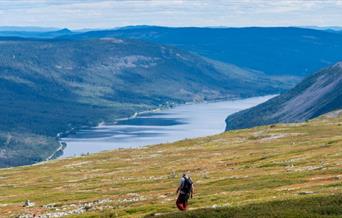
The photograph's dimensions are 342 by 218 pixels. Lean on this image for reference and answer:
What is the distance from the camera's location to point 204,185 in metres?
94.8

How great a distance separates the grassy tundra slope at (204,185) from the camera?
6281cm

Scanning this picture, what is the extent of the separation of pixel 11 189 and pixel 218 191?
58.9 m

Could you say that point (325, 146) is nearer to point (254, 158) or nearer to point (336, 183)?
point (254, 158)

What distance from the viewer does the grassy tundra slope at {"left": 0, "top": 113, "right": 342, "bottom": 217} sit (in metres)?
62.8

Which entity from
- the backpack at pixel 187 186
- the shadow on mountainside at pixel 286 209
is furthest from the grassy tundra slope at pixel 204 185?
the backpack at pixel 187 186

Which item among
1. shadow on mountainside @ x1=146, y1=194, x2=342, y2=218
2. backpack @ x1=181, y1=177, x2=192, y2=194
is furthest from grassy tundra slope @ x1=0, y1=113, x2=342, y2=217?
backpack @ x1=181, y1=177, x2=192, y2=194

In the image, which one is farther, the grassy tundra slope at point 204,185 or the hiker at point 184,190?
the grassy tundra slope at point 204,185

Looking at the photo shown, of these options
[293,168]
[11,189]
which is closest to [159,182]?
[293,168]

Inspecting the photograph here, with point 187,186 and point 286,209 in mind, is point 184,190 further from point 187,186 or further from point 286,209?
point 286,209

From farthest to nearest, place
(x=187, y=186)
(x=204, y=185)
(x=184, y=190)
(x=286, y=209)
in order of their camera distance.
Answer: (x=204, y=185) < (x=184, y=190) < (x=187, y=186) < (x=286, y=209)

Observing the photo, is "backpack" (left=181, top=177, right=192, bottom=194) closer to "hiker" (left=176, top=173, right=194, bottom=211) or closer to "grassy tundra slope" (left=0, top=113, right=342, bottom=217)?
"hiker" (left=176, top=173, right=194, bottom=211)

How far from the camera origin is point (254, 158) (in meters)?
138

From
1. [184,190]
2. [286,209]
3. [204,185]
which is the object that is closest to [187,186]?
[184,190]

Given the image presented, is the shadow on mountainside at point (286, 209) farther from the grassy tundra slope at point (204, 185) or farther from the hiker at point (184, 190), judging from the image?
the hiker at point (184, 190)
